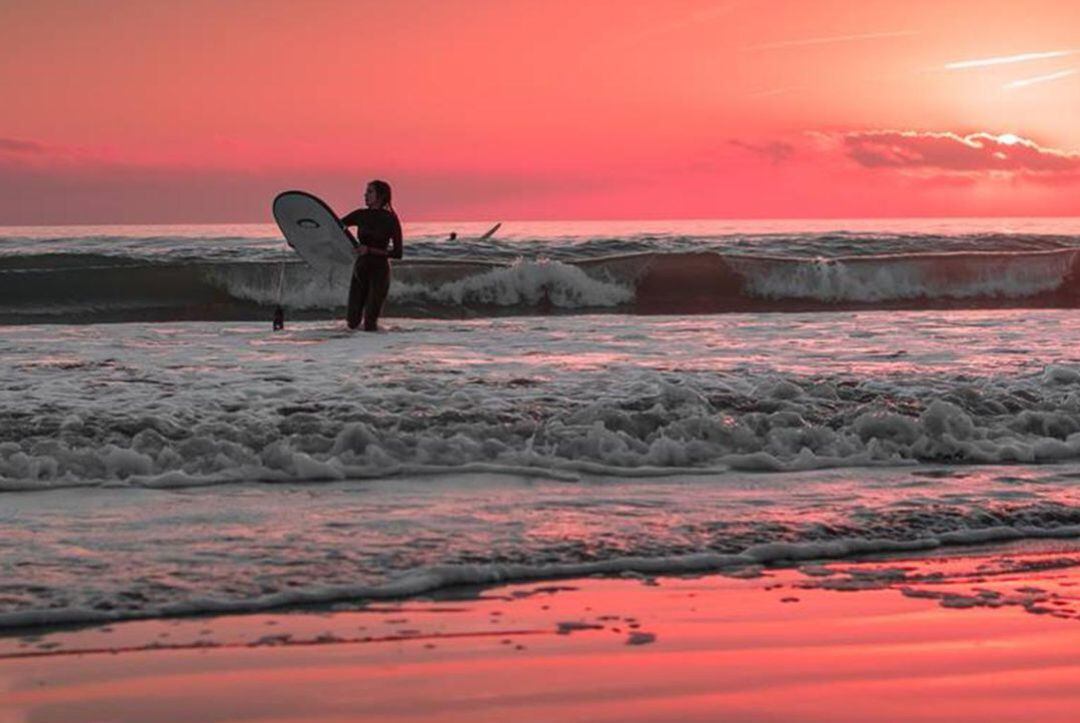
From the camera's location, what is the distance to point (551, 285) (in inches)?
1041

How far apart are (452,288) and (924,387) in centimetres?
1632

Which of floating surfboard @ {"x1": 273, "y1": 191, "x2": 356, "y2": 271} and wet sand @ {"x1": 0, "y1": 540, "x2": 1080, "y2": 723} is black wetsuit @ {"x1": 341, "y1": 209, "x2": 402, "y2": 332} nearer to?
floating surfboard @ {"x1": 273, "y1": 191, "x2": 356, "y2": 271}

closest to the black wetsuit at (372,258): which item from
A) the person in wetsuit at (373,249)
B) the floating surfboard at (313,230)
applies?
the person in wetsuit at (373,249)

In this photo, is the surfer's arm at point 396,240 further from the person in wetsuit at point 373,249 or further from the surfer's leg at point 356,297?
the surfer's leg at point 356,297

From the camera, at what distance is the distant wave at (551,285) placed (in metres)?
24.9

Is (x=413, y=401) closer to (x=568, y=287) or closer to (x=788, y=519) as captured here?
(x=788, y=519)

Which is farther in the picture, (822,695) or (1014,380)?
(1014,380)

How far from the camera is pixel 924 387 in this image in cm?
1057

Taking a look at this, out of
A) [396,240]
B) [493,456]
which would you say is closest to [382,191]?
[396,240]

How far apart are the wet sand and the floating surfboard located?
49.0 ft

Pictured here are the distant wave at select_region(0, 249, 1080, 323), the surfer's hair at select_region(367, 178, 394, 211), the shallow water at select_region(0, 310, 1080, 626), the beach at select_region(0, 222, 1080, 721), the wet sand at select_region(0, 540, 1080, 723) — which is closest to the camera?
the wet sand at select_region(0, 540, 1080, 723)

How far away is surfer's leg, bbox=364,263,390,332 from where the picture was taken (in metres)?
17.4

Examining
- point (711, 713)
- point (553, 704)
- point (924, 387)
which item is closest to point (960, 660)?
point (711, 713)

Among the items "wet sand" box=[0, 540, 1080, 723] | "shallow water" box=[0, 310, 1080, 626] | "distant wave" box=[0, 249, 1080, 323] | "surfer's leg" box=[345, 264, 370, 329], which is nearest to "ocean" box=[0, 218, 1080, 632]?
"shallow water" box=[0, 310, 1080, 626]
